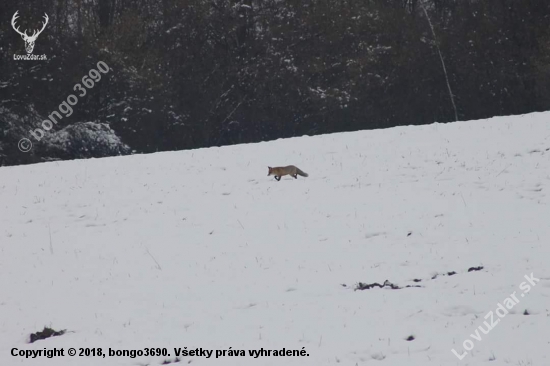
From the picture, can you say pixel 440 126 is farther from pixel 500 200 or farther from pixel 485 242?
pixel 485 242

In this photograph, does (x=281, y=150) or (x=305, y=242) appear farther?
(x=281, y=150)

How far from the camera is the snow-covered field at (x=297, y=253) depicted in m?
7.68

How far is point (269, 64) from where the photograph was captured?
3531 cm

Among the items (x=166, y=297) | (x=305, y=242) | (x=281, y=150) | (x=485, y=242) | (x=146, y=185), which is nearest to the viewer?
(x=166, y=297)

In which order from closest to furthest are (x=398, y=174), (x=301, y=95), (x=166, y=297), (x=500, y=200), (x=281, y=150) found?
(x=166, y=297)
(x=500, y=200)
(x=398, y=174)
(x=281, y=150)
(x=301, y=95)

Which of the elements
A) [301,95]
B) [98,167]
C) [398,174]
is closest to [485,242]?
[398,174]

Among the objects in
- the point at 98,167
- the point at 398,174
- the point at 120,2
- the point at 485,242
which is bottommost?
the point at 485,242

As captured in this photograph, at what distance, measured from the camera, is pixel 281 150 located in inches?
730

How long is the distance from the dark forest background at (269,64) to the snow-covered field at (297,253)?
657 inches

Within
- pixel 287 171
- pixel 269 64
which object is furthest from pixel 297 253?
pixel 269 64

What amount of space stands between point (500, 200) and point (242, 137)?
24.0 m

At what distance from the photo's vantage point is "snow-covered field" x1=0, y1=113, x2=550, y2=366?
7.68m

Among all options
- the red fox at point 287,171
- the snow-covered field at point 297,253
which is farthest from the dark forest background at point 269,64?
the red fox at point 287,171

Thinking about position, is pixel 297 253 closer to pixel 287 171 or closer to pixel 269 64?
pixel 287 171
